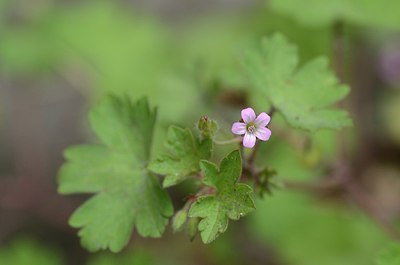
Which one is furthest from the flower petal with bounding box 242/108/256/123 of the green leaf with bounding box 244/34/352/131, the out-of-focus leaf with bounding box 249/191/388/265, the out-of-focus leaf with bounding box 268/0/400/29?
the out-of-focus leaf with bounding box 249/191/388/265

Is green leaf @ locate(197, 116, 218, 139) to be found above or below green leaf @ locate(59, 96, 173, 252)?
above

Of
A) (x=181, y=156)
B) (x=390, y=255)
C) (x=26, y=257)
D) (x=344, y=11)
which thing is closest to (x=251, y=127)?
(x=181, y=156)

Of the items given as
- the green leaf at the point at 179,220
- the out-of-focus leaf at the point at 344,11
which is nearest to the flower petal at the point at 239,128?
the green leaf at the point at 179,220

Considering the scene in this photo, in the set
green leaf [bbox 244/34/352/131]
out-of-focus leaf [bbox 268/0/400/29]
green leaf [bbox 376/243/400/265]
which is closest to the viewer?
green leaf [bbox 376/243/400/265]

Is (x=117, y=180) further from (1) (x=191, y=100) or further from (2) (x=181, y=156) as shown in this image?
(1) (x=191, y=100)

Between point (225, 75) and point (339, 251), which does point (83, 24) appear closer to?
point (225, 75)

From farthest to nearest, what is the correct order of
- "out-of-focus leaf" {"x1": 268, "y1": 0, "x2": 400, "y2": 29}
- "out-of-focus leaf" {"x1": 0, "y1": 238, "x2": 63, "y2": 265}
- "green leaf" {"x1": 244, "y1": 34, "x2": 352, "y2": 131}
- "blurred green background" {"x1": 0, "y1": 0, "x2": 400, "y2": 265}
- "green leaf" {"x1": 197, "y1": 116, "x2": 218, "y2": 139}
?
"out-of-focus leaf" {"x1": 0, "y1": 238, "x2": 63, "y2": 265}
"blurred green background" {"x1": 0, "y1": 0, "x2": 400, "y2": 265}
"out-of-focus leaf" {"x1": 268, "y1": 0, "x2": 400, "y2": 29}
"green leaf" {"x1": 244, "y1": 34, "x2": 352, "y2": 131}
"green leaf" {"x1": 197, "y1": 116, "x2": 218, "y2": 139}

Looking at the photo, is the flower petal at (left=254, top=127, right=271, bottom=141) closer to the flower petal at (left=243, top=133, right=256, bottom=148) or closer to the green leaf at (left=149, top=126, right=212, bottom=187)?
the flower petal at (left=243, top=133, right=256, bottom=148)

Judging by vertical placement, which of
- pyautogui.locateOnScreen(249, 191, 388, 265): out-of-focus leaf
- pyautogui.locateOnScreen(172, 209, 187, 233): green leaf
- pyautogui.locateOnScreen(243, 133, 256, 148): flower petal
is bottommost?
pyautogui.locateOnScreen(249, 191, 388, 265): out-of-focus leaf
